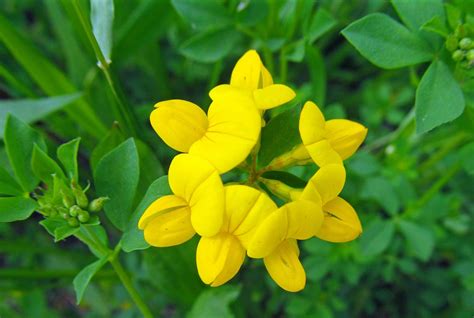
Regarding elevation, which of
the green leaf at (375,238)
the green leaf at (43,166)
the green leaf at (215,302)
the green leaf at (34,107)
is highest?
the green leaf at (43,166)

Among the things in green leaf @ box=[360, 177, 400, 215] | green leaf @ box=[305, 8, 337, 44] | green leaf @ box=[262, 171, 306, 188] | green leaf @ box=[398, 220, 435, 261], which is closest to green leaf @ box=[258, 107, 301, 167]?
green leaf @ box=[262, 171, 306, 188]

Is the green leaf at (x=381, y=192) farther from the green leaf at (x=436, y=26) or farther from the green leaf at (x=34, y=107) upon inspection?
the green leaf at (x=34, y=107)

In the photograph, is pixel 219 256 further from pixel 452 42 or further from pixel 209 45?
pixel 209 45

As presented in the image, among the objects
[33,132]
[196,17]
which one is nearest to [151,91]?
[196,17]

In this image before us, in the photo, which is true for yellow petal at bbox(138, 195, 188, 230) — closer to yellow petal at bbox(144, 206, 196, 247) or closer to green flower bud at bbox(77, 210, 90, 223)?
yellow petal at bbox(144, 206, 196, 247)

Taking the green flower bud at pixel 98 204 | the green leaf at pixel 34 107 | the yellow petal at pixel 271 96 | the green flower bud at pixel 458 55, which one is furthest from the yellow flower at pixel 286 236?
the green leaf at pixel 34 107

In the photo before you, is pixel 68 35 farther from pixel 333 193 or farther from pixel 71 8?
pixel 333 193
